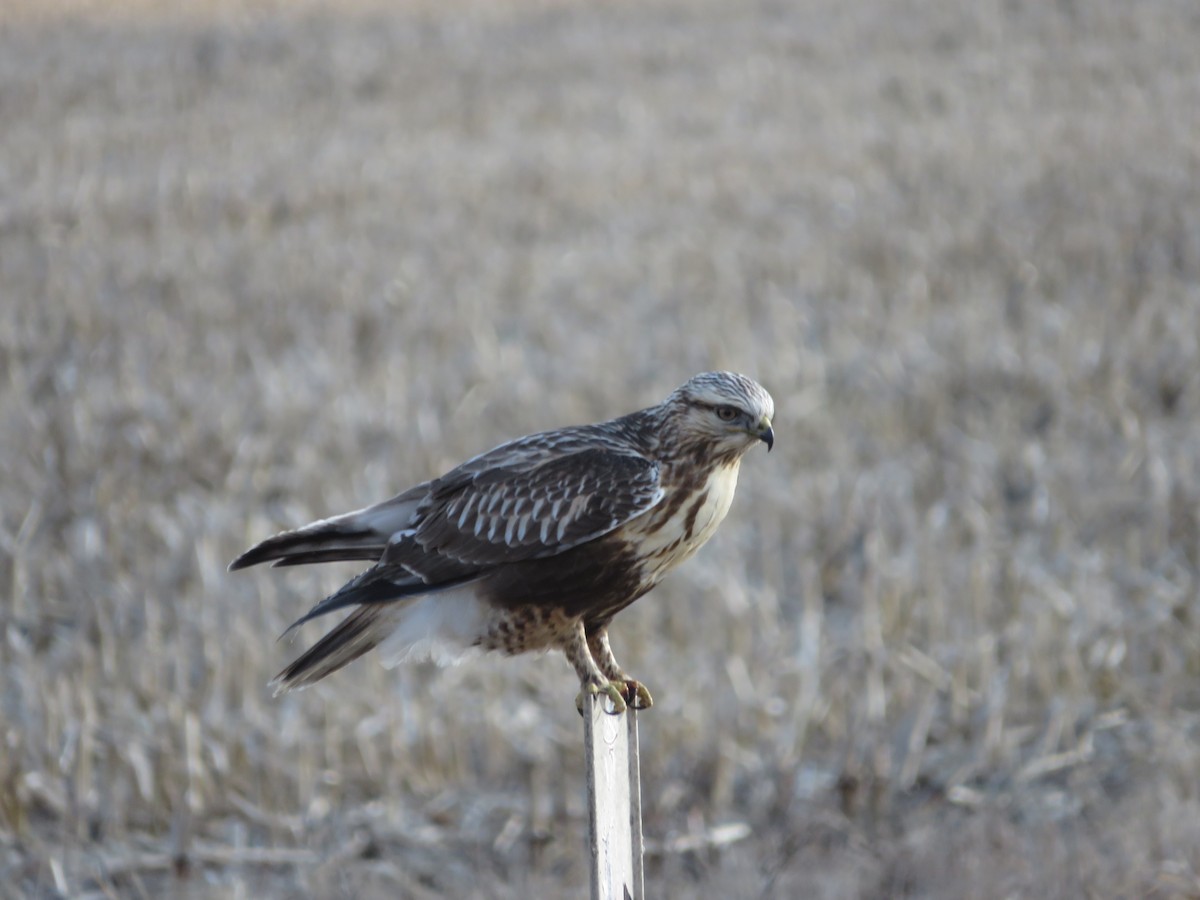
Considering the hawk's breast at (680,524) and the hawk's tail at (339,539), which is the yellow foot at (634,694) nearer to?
the hawk's breast at (680,524)

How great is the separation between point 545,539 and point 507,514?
140 millimetres

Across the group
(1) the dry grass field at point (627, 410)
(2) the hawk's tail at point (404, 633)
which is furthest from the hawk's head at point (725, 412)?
(1) the dry grass field at point (627, 410)

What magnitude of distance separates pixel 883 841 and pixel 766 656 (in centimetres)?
115

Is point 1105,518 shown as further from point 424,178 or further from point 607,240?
point 424,178

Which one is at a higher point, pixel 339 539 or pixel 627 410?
pixel 627 410

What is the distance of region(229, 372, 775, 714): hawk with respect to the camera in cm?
264

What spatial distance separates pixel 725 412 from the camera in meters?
2.61

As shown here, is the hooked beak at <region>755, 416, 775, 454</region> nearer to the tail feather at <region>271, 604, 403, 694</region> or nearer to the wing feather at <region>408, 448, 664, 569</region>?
the wing feather at <region>408, 448, 664, 569</region>

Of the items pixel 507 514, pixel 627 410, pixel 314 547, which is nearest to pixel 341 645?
pixel 314 547

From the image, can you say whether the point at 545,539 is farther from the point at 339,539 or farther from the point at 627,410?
the point at 627,410

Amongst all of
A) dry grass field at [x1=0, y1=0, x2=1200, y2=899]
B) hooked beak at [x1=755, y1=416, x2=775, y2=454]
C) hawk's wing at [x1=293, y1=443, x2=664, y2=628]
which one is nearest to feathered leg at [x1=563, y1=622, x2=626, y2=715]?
hawk's wing at [x1=293, y1=443, x2=664, y2=628]

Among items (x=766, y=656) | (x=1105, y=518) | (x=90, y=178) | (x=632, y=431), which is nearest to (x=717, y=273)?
(x=1105, y=518)

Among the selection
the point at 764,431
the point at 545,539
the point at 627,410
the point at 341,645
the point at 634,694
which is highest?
the point at 627,410

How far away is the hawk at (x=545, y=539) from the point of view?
8.66 ft
